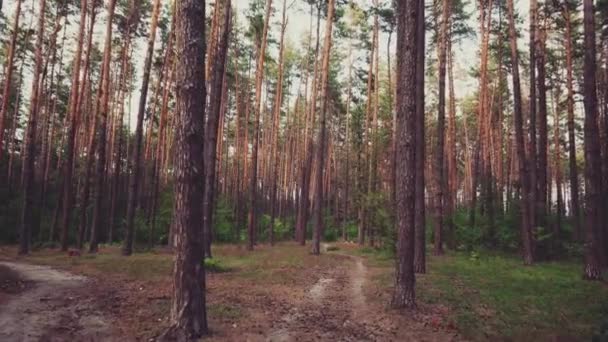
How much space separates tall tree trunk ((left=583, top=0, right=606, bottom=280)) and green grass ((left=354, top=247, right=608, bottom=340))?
74 centimetres

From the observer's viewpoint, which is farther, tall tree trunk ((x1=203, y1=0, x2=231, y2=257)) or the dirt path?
tall tree trunk ((x1=203, y1=0, x2=231, y2=257))

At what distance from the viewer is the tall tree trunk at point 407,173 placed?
7797 mm

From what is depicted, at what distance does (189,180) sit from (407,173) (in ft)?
15.2

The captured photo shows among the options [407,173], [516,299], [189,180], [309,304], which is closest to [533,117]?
[516,299]

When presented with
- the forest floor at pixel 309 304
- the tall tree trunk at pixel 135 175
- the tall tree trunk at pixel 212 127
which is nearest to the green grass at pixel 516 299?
the forest floor at pixel 309 304

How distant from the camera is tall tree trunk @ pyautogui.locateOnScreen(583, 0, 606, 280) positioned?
35.2 ft

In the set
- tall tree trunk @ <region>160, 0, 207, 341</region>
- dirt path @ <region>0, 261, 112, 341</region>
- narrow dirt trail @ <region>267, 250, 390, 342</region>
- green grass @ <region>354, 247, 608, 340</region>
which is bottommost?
narrow dirt trail @ <region>267, 250, 390, 342</region>

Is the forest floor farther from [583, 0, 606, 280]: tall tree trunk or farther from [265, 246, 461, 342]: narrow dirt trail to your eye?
[583, 0, 606, 280]: tall tree trunk

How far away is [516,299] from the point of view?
823 cm

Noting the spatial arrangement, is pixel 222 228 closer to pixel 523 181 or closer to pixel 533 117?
pixel 523 181

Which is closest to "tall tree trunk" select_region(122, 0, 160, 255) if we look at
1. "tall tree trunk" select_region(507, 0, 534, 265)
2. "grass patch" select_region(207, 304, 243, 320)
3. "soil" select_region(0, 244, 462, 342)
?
"soil" select_region(0, 244, 462, 342)

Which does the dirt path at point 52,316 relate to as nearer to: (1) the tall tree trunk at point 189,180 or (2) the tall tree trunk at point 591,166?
(1) the tall tree trunk at point 189,180

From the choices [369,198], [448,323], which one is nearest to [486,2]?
[369,198]

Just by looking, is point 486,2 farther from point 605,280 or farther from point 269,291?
point 269,291
